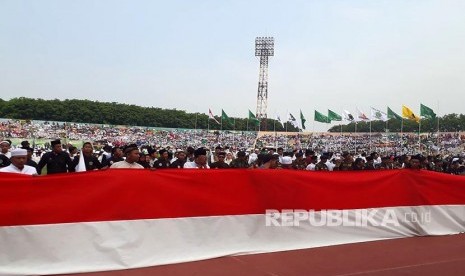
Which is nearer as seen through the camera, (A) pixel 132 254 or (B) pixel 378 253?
(A) pixel 132 254

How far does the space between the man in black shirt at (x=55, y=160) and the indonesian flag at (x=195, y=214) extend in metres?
3.58

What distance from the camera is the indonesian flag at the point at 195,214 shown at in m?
5.14

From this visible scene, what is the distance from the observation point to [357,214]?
24.0ft

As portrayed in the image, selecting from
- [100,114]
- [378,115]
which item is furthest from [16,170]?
[100,114]

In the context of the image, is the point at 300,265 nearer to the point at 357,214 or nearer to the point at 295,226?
the point at 295,226

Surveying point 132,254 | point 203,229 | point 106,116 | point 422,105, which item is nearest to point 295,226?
point 203,229

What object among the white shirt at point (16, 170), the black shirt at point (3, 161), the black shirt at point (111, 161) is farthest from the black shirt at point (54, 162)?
the white shirt at point (16, 170)

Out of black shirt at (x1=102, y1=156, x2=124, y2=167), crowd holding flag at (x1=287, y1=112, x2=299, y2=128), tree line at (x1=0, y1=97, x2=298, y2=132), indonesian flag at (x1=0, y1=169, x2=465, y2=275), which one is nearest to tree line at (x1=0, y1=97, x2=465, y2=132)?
tree line at (x1=0, y1=97, x2=298, y2=132)

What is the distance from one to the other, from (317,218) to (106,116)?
8099 cm

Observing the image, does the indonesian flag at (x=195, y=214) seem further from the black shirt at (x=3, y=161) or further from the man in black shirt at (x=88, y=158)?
the man in black shirt at (x=88, y=158)

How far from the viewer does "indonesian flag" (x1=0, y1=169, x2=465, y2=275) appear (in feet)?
16.9

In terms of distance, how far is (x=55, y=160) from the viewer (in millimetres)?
8766

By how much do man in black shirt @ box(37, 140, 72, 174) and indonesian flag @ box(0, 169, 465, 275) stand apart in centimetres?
358

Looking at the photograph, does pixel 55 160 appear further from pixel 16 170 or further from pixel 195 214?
pixel 195 214
